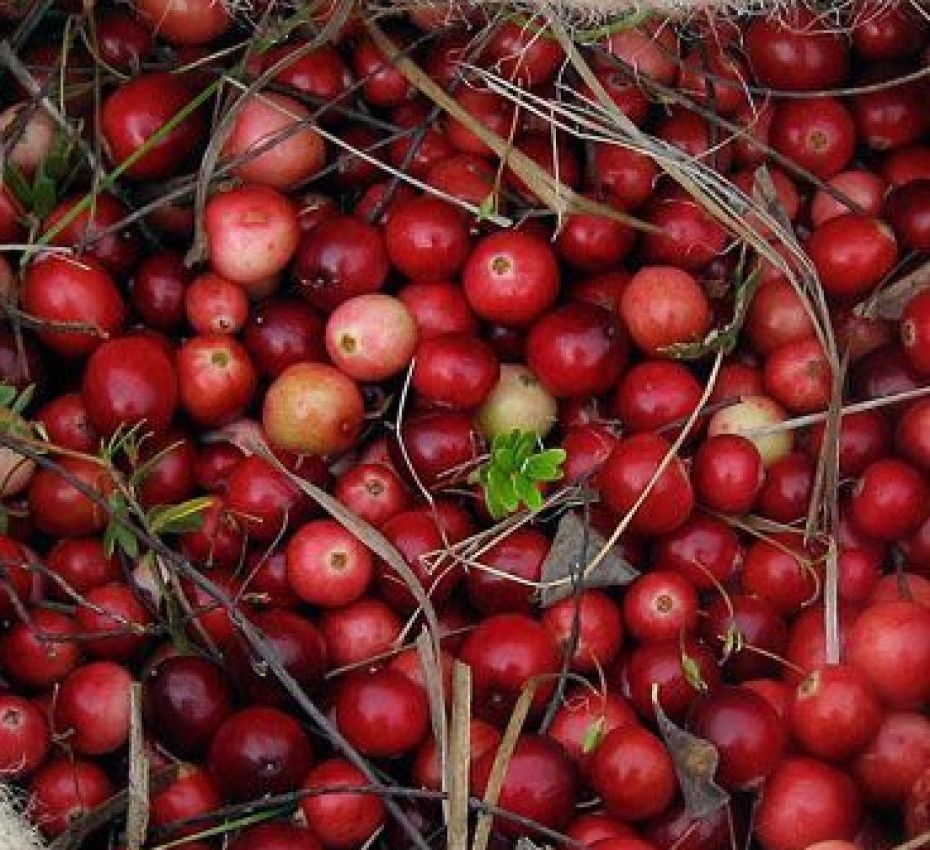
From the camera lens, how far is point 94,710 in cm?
223

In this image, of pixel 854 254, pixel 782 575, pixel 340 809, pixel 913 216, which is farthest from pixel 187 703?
pixel 913 216

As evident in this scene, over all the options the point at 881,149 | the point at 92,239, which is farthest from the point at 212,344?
the point at 881,149

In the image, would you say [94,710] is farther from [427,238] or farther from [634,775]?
[427,238]

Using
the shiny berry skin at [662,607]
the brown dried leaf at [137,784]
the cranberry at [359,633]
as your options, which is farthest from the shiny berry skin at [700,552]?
the brown dried leaf at [137,784]

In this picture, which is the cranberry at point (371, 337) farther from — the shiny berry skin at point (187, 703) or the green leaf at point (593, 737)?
the green leaf at point (593, 737)

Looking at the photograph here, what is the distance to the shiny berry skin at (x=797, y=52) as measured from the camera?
258cm

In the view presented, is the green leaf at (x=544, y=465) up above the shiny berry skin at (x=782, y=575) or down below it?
above

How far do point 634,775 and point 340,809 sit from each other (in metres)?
0.34

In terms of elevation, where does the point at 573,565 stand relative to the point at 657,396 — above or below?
below

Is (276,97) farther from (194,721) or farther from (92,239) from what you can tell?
(194,721)

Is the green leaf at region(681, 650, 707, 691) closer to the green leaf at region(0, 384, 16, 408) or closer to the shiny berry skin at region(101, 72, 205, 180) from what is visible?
the green leaf at region(0, 384, 16, 408)

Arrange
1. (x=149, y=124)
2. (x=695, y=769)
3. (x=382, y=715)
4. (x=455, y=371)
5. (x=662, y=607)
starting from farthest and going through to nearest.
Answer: (x=149, y=124) → (x=455, y=371) → (x=662, y=607) → (x=382, y=715) → (x=695, y=769)

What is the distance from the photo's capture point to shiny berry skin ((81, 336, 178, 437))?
2357mm

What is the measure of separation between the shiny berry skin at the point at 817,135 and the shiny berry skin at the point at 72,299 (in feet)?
3.13
